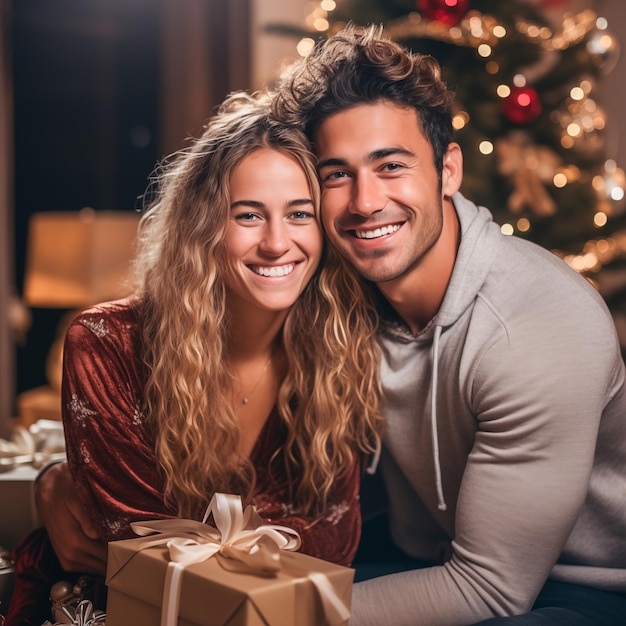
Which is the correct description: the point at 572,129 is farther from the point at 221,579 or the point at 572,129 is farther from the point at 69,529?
the point at 221,579

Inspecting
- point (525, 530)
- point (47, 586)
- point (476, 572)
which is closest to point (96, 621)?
point (47, 586)

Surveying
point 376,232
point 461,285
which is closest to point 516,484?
point 461,285

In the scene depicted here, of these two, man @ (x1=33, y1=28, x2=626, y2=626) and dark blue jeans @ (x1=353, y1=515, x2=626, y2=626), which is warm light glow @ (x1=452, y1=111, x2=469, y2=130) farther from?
dark blue jeans @ (x1=353, y1=515, x2=626, y2=626)

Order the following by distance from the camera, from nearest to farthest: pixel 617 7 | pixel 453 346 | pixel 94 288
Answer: pixel 453 346, pixel 94 288, pixel 617 7

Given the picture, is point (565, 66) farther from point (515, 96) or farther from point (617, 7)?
point (617, 7)

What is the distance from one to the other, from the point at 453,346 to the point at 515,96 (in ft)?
4.75

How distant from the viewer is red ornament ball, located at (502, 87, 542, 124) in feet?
9.78

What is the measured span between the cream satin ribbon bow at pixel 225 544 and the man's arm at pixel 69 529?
0.30 meters

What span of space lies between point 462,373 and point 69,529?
0.90 m

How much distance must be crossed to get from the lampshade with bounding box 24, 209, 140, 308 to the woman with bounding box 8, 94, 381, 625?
1480mm

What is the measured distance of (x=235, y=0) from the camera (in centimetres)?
466

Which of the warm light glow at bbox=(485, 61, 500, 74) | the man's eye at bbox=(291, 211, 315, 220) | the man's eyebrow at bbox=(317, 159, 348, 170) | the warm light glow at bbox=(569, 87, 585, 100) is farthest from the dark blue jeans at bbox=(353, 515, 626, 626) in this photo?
the warm light glow at bbox=(569, 87, 585, 100)

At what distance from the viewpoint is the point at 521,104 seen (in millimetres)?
2982

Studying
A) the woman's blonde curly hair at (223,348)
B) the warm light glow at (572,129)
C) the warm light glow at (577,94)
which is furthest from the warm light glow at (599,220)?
the woman's blonde curly hair at (223,348)
